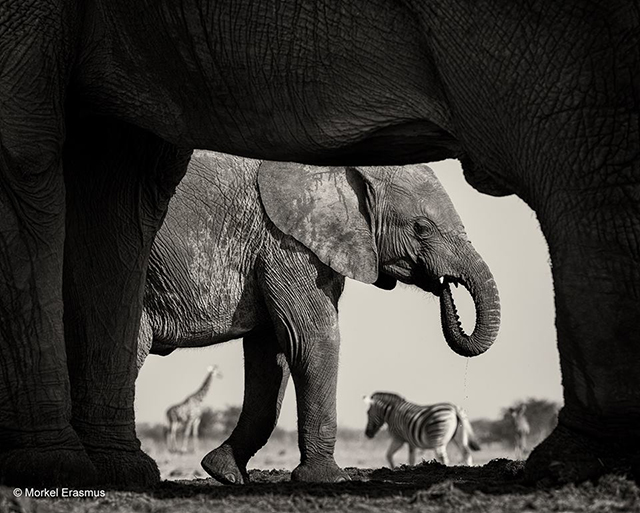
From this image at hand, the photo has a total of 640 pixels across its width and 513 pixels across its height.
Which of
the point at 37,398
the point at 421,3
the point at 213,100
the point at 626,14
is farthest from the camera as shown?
the point at 37,398

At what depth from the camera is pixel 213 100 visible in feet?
10.8

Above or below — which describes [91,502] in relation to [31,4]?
below

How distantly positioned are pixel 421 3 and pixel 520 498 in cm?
93

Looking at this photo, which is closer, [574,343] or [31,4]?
[574,343]

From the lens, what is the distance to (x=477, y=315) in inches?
277

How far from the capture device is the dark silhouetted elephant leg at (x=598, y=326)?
107 inches

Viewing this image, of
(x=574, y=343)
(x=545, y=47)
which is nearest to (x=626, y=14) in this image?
(x=545, y=47)

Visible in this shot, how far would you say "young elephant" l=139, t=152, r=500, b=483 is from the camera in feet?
22.2

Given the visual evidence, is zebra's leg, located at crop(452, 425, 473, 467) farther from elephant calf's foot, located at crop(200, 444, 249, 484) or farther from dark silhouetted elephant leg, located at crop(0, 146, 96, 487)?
dark silhouetted elephant leg, located at crop(0, 146, 96, 487)

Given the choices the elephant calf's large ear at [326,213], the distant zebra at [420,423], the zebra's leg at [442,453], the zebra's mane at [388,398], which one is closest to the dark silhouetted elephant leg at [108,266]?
the elephant calf's large ear at [326,213]

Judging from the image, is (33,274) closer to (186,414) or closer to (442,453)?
(442,453)

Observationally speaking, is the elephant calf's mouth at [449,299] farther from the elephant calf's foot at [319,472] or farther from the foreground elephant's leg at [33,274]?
the foreground elephant's leg at [33,274]

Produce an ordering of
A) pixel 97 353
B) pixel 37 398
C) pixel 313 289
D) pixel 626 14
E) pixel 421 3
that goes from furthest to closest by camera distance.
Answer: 1. pixel 313 289
2. pixel 97 353
3. pixel 37 398
4. pixel 421 3
5. pixel 626 14

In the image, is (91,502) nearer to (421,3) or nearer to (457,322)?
(421,3)
